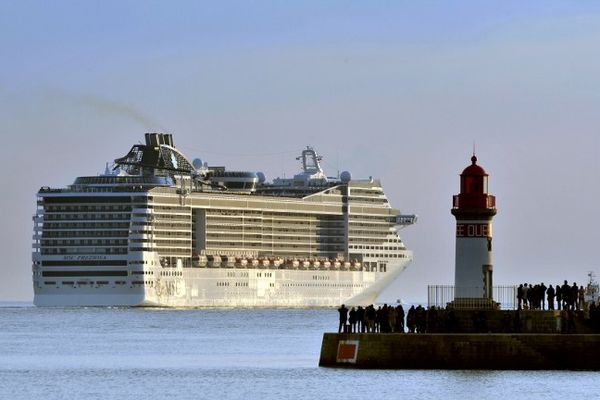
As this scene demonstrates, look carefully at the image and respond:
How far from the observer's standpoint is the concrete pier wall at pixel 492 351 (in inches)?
2058

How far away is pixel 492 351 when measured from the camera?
52.5 metres

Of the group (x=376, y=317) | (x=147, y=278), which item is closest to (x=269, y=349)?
(x=376, y=317)

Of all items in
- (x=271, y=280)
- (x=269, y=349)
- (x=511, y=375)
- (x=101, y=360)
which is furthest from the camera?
(x=271, y=280)

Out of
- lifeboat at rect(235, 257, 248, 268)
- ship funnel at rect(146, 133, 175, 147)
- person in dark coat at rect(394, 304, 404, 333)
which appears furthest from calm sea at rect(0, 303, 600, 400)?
ship funnel at rect(146, 133, 175, 147)

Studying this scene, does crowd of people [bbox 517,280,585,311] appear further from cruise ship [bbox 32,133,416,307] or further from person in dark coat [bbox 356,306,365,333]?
cruise ship [bbox 32,133,416,307]

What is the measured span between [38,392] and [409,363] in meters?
9.20

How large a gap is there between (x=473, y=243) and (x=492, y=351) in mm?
3740

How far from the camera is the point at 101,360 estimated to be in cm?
6756

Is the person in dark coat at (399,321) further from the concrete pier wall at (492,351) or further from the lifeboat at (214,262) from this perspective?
the lifeboat at (214,262)

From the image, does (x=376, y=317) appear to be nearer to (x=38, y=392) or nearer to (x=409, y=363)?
(x=409, y=363)

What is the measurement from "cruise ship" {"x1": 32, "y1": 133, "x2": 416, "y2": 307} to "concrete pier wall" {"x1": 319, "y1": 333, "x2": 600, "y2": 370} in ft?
293

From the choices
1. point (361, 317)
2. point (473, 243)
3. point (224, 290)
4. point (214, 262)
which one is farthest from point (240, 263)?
point (473, 243)

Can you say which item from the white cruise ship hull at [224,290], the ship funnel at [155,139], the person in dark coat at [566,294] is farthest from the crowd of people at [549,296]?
the ship funnel at [155,139]

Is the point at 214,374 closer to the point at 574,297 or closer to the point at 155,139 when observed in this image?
the point at 574,297
